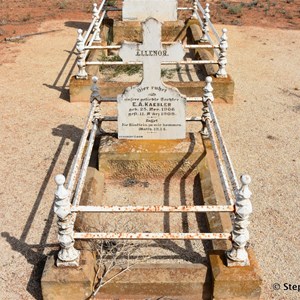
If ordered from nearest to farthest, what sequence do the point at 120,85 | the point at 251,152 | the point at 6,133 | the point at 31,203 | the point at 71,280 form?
1. the point at 71,280
2. the point at 31,203
3. the point at 251,152
4. the point at 6,133
5. the point at 120,85

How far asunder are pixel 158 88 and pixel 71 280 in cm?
336

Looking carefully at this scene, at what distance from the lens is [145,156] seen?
22.1ft

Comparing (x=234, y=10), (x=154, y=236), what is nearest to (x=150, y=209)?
(x=154, y=236)

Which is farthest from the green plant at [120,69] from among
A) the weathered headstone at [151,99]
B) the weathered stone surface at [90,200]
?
the weathered stone surface at [90,200]

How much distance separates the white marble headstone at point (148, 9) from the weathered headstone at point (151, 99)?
7.69 metres

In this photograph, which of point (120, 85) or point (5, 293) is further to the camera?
point (120, 85)

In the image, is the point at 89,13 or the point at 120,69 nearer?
the point at 120,69

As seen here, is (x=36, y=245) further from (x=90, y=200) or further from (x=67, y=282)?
(x=67, y=282)

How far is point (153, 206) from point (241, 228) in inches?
39.0

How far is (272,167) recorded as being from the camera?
24.7 ft

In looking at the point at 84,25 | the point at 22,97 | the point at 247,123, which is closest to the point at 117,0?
the point at 84,25

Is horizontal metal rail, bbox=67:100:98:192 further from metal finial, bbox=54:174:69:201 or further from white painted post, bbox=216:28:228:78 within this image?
white painted post, bbox=216:28:228:78

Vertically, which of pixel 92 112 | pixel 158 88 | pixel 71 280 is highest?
pixel 158 88

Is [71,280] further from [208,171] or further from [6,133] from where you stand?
[6,133]
